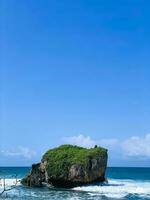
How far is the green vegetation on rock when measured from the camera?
49.9 m

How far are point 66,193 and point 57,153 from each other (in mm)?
10268

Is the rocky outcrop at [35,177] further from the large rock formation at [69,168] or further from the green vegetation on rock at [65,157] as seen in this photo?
the green vegetation on rock at [65,157]

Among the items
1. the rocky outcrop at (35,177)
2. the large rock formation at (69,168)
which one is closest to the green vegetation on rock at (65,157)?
the large rock formation at (69,168)

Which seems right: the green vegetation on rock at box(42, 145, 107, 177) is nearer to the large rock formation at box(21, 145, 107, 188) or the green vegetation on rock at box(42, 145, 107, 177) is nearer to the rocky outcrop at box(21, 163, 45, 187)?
the large rock formation at box(21, 145, 107, 188)

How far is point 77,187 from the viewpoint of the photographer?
48.0 m

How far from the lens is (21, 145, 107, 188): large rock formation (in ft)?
162

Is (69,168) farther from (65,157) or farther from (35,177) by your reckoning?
(35,177)

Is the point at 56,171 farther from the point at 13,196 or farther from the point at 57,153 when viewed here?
the point at 13,196

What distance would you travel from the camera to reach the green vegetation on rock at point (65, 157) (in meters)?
49.9

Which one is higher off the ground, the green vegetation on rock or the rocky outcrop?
the green vegetation on rock

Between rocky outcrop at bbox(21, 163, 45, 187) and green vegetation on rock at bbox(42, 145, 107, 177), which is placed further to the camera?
rocky outcrop at bbox(21, 163, 45, 187)

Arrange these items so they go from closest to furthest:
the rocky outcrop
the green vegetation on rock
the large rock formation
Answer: the large rock formation < the green vegetation on rock < the rocky outcrop

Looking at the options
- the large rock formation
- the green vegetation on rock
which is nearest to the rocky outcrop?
the large rock formation

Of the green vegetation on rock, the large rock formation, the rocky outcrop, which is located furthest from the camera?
the rocky outcrop
